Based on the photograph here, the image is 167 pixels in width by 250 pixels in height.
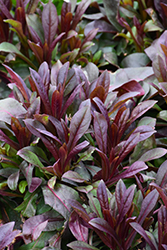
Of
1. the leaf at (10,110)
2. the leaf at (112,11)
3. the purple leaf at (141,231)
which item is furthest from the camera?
the leaf at (112,11)

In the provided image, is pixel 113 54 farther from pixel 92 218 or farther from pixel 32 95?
pixel 92 218

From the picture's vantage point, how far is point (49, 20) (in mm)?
1353

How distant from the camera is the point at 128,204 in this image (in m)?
0.82

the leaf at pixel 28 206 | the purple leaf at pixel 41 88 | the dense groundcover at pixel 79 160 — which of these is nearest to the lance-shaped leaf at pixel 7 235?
the dense groundcover at pixel 79 160

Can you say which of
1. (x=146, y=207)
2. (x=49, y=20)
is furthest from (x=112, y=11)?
(x=146, y=207)

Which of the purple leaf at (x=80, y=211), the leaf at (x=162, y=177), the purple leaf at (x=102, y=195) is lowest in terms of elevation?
the leaf at (x=162, y=177)

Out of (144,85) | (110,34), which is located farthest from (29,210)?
(110,34)

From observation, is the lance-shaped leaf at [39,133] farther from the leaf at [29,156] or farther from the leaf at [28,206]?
the leaf at [28,206]

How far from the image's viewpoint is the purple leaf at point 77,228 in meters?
0.86

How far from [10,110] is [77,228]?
51 centimetres

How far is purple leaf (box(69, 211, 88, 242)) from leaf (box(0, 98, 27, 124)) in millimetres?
429

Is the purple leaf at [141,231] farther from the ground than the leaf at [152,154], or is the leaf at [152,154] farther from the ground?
the leaf at [152,154]

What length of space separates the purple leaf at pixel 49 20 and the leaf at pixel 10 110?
50 cm

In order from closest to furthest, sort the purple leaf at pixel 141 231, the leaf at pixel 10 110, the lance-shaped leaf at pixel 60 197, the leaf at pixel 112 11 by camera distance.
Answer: the purple leaf at pixel 141 231, the lance-shaped leaf at pixel 60 197, the leaf at pixel 10 110, the leaf at pixel 112 11
